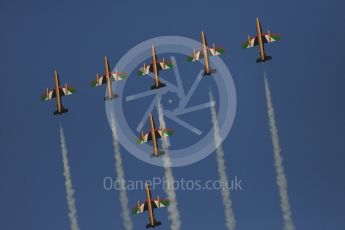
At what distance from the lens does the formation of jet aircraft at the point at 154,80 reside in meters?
179

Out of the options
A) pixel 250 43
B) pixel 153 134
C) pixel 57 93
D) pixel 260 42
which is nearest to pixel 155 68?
pixel 153 134

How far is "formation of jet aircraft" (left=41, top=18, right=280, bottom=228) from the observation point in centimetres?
17938

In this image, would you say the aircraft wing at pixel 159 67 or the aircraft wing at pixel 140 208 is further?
the aircraft wing at pixel 159 67

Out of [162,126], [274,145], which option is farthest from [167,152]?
[274,145]

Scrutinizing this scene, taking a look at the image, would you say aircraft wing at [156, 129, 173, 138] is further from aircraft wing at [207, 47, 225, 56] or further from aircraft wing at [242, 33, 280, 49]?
aircraft wing at [242, 33, 280, 49]

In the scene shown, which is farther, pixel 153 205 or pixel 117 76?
pixel 117 76

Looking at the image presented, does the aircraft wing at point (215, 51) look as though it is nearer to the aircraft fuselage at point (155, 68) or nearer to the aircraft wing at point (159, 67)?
the aircraft wing at point (159, 67)

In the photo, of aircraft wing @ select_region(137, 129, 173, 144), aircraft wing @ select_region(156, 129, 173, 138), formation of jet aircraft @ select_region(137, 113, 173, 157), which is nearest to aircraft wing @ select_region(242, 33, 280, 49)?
aircraft wing @ select_region(156, 129, 173, 138)

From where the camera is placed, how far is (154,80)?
594ft

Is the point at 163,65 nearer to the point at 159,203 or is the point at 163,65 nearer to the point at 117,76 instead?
the point at 117,76

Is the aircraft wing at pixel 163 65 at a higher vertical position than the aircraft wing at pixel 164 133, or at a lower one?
higher

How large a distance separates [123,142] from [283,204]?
1171 inches

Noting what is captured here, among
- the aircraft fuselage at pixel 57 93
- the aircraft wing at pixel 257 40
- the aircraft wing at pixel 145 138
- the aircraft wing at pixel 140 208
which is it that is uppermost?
the aircraft wing at pixel 257 40

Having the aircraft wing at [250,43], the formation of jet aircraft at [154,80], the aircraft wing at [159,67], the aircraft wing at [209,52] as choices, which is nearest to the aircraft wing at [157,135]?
the formation of jet aircraft at [154,80]
